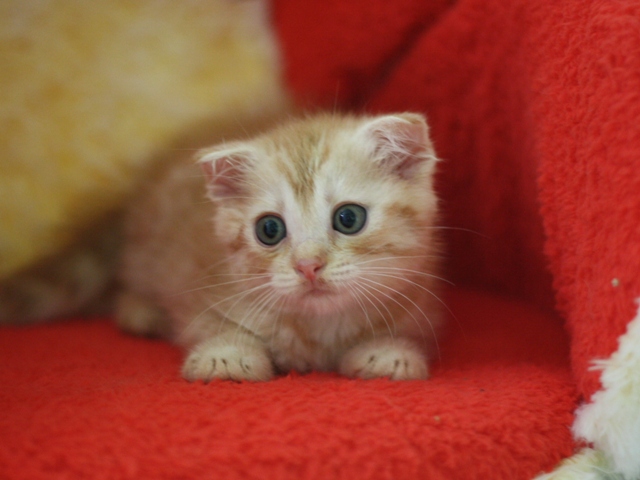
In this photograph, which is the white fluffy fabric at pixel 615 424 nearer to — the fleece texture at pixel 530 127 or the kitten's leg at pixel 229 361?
the fleece texture at pixel 530 127

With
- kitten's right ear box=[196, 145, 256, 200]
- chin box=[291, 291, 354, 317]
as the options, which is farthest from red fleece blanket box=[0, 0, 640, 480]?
kitten's right ear box=[196, 145, 256, 200]

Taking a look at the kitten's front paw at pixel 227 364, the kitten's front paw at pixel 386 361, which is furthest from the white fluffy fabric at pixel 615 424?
the kitten's front paw at pixel 227 364

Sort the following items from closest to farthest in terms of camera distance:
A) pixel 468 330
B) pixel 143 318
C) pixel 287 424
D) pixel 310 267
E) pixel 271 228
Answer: pixel 287 424, pixel 310 267, pixel 271 228, pixel 468 330, pixel 143 318

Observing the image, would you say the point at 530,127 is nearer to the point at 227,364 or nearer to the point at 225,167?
the point at 225,167

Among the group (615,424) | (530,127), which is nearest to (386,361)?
(615,424)

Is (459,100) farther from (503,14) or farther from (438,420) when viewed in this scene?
(438,420)

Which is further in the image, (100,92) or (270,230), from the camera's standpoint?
(100,92)

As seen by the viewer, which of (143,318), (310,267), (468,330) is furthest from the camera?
(143,318)
